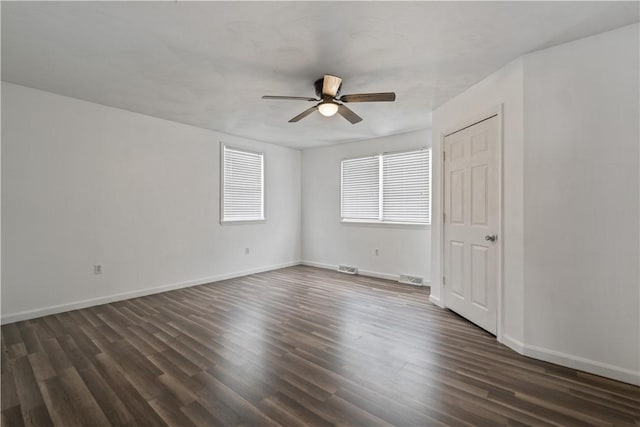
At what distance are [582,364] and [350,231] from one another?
13.3ft

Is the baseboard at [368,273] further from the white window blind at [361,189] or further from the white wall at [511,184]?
the white wall at [511,184]

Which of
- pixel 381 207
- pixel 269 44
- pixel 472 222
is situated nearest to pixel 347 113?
pixel 269 44

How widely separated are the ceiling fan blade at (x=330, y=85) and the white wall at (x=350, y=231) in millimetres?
2694

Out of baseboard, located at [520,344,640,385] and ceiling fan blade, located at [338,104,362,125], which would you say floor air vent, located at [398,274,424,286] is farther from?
ceiling fan blade, located at [338,104,362,125]

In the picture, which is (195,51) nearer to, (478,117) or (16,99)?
(16,99)

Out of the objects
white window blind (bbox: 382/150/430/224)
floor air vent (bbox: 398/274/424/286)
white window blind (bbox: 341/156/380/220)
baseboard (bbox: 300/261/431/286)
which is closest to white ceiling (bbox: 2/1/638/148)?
white window blind (bbox: 382/150/430/224)

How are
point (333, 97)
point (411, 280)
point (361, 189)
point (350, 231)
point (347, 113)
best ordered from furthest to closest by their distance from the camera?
point (350, 231) < point (361, 189) < point (411, 280) < point (347, 113) < point (333, 97)

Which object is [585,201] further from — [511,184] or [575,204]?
[511,184]

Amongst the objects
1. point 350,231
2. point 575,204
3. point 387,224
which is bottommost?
point 350,231

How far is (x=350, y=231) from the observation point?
19.7 ft

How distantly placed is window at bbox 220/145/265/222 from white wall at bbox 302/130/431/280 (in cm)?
119

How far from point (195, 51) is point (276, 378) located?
2786mm

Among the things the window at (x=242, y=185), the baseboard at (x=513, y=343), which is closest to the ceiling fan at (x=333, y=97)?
the baseboard at (x=513, y=343)

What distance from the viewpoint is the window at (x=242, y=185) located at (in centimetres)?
543
